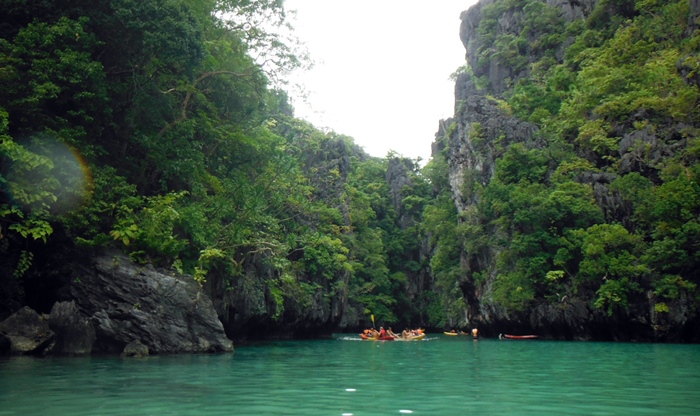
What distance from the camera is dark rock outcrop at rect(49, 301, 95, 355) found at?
14.1m

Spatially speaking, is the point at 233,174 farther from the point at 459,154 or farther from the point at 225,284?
the point at 459,154

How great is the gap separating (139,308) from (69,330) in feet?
5.52

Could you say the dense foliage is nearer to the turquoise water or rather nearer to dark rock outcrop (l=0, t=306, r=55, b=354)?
dark rock outcrop (l=0, t=306, r=55, b=354)

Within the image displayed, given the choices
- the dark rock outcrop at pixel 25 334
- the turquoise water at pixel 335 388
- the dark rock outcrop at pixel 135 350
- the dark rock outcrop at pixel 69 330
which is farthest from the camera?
the dark rock outcrop at pixel 135 350

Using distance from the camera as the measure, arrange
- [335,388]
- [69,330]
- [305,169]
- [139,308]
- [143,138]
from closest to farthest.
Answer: [335,388] < [69,330] < [139,308] < [143,138] < [305,169]

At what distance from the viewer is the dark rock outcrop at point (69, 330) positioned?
14062 mm

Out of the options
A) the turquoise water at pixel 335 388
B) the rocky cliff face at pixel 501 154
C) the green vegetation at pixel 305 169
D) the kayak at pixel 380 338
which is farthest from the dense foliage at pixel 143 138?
the rocky cliff face at pixel 501 154

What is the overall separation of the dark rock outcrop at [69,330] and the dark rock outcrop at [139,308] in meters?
0.48

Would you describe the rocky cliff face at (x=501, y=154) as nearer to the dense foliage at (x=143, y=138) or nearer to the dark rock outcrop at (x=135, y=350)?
the dense foliage at (x=143, y=138)

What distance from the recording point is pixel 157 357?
13914 mm

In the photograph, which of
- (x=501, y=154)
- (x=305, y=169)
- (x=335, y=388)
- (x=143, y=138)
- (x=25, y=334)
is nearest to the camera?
(x=335, y=388)

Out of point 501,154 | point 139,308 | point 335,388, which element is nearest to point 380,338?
point 501,154

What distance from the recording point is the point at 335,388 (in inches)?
338

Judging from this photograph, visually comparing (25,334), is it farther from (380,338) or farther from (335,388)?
(380,338)
